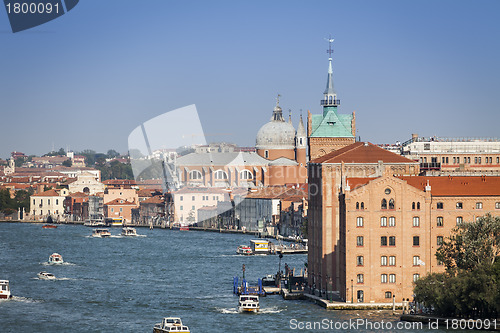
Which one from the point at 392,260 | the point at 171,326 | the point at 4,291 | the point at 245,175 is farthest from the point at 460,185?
the point at 245,175

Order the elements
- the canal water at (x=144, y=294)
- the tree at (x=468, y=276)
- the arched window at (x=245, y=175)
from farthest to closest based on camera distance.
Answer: the arched window at (x=245, y=175), the canal water at (x=144, y=294), the tree at (x=468, y=276)

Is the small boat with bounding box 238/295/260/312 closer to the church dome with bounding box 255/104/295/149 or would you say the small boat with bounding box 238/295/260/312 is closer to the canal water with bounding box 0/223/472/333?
the canal water with bounding box 0/223/472/333

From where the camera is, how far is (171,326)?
150 feet

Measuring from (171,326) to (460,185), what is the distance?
14.4 metres

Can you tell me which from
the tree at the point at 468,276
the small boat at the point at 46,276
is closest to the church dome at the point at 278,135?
the small boat at the point at 46,276

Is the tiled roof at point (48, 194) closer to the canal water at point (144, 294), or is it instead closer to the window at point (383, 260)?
the canal water at point (144, 294)

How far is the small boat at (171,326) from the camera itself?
45.7 m

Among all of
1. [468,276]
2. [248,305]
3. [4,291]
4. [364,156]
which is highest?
[364,156]

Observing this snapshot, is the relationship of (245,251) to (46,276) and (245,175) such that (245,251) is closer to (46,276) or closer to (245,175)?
(46,276)

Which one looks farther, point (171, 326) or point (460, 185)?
point (460, 185)

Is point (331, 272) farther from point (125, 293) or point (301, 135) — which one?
point (301, 135)

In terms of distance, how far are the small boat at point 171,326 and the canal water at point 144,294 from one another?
1208mm

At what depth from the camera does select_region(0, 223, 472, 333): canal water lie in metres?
48.7

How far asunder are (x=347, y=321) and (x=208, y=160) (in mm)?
117469
